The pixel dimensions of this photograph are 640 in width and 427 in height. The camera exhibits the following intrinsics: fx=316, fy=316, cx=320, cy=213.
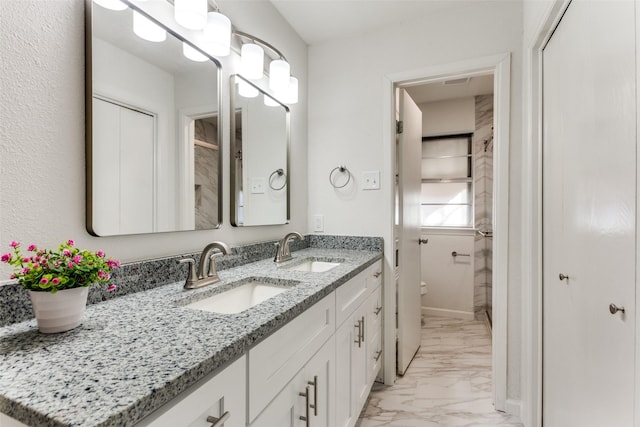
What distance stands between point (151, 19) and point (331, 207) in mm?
1425

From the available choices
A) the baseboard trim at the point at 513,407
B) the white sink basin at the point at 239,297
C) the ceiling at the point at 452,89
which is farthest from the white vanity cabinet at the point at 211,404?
the ceiling at the point at 452,89

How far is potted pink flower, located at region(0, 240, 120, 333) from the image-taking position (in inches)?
26.5

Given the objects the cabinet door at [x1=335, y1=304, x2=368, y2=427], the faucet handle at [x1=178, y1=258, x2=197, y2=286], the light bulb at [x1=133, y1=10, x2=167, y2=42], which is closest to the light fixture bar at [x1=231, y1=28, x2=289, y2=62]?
the light bulb at [x1=133, y1=10, x2=167, y2=42]

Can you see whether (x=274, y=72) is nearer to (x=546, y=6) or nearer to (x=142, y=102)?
(x=142, y=102)

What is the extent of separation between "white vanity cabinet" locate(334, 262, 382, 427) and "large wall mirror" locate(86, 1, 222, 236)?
73cm

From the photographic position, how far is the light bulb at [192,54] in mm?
1289

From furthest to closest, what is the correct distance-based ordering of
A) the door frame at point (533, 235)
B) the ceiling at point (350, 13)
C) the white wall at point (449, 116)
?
the white wall at point (449, 116), the ceiling at point (350, 13), the door frame at point (533, 235)

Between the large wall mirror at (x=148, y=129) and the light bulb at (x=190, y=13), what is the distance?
0.07 metres

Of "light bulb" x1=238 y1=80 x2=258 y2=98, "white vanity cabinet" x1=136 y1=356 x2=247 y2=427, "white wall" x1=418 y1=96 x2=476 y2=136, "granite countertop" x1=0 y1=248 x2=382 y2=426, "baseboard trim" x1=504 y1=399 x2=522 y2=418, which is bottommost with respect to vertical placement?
"baseboard trim" x1=504 y1=399 x2=522 y2=418

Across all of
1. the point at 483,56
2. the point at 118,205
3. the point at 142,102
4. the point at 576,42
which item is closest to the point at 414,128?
the point at 483,56

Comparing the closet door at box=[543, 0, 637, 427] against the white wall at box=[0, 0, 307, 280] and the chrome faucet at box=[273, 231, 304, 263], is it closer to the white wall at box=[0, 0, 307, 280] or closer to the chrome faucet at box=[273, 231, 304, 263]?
the chrome faucet at box=[273, 231, 304, 263]

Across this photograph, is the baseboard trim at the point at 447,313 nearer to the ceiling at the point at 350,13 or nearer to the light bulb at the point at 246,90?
the ceiling at the point at 350,13

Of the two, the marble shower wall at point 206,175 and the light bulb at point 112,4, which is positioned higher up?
the light bulb at point 112,4

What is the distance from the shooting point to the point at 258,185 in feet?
5.79
